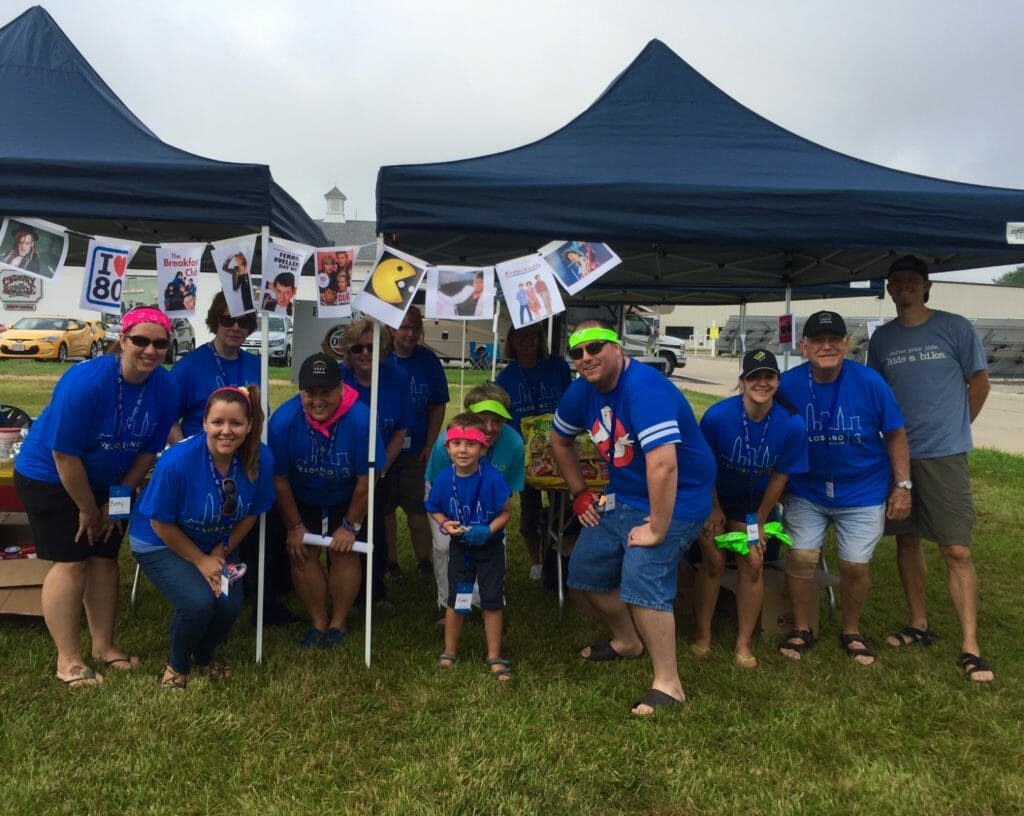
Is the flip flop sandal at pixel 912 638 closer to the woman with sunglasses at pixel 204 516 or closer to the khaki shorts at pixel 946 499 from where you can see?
the khaki shorts at pixel 946 499

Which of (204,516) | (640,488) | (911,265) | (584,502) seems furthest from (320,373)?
(911,265)

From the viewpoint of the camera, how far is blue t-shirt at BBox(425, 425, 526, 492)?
3336 mm

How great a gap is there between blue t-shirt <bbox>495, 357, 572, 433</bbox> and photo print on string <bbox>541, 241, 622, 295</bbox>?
1281 mm

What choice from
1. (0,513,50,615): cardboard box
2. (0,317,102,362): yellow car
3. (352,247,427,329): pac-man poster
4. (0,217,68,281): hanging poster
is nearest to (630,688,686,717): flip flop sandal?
(352,247,427,329): pac-man poster

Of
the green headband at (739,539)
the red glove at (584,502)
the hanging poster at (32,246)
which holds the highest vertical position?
the hanging poster at (32,246)

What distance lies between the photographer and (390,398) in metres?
3.74

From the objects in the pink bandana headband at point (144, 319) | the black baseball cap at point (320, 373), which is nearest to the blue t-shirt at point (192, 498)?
the black baseball cap at point (320, 373)

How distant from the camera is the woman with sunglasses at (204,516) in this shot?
2752mm

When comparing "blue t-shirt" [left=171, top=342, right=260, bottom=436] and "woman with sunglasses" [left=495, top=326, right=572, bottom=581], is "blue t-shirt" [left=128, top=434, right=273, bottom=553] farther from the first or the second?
"woman with sunglasses" [left=495, top=326, right=572, bottom=581]

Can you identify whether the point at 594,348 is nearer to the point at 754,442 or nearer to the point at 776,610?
the point at 754,442

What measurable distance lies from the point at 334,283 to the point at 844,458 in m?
2.43

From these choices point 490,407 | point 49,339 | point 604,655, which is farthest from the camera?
point 49,339

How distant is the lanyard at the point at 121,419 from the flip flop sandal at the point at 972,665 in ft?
12.4

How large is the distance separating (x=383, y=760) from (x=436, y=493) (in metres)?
1.10
